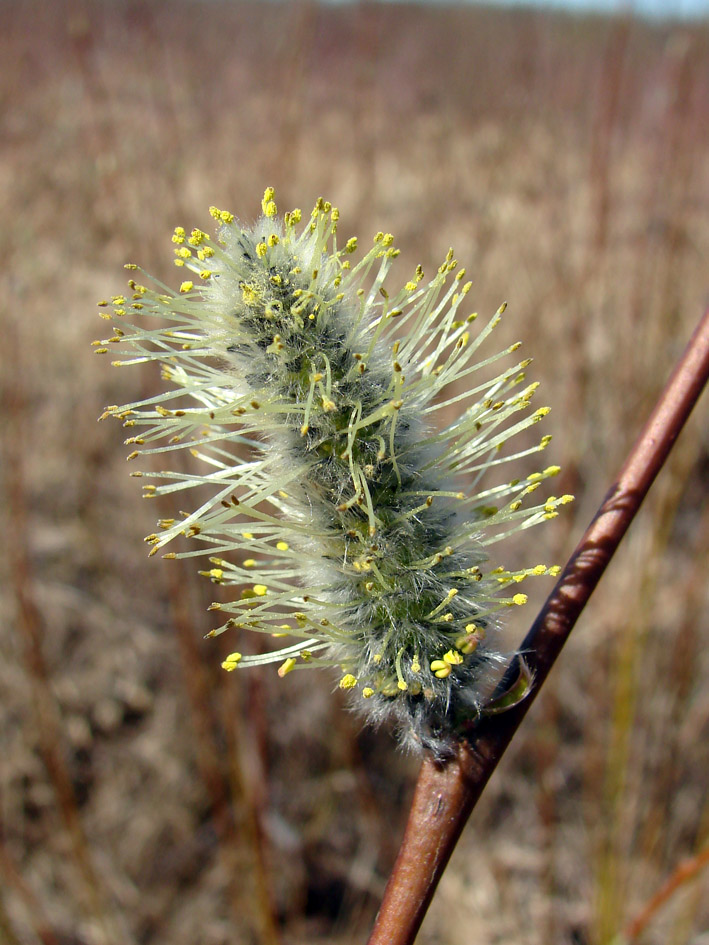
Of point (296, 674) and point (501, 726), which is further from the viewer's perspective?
point (296, 674)

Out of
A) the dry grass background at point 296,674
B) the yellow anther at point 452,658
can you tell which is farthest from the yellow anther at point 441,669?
the dry grass background at point 296,674

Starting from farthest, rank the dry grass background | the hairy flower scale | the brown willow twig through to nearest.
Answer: the dry grass background < the hairy flower scale < the brown willow twig

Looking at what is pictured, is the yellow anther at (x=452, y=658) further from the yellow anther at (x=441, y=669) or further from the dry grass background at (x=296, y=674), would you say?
the dry grass background at (x=296, y=674)

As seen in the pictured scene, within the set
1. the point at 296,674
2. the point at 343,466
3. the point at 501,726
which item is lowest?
the point at 296,674

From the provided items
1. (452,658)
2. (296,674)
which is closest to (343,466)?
(452,658)

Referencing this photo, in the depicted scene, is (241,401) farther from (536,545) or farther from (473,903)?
(536,545)

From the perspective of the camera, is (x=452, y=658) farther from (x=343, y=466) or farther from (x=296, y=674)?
(x=296, y=674)

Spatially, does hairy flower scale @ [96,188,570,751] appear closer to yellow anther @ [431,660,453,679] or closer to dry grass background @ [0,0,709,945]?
yellow anther @ [431,660,453,679]

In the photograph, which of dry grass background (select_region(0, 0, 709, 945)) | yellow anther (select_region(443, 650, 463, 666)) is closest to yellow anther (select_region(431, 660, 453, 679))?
yellow anther (select_region(443, 650, 463, 666))
